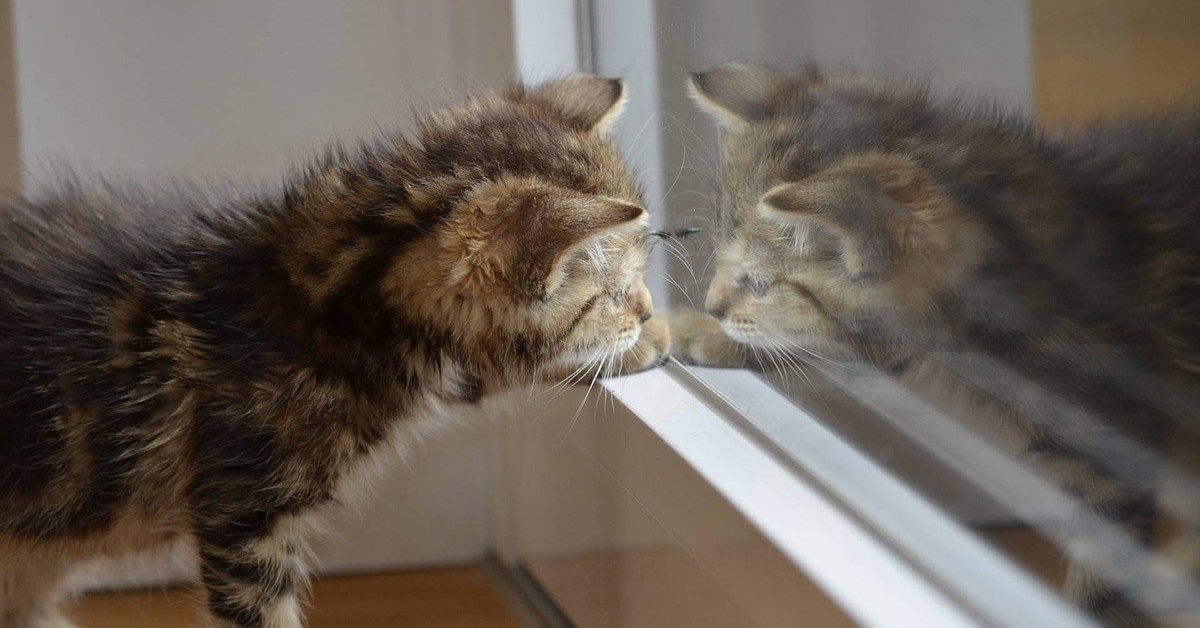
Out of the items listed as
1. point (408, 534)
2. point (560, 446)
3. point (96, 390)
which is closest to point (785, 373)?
point (560, 446)

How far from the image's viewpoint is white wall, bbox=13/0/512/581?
5.57ft

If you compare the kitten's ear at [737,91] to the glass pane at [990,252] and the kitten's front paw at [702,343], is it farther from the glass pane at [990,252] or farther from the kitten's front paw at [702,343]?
the kitten's front paw at [702,343]

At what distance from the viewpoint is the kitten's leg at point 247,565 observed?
1092mm

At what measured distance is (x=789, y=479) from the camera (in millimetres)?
929

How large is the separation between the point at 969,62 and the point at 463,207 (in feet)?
1.85

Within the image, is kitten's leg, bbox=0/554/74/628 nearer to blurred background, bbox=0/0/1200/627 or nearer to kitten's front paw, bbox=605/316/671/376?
blurred background, bbox=0/0/1200/627

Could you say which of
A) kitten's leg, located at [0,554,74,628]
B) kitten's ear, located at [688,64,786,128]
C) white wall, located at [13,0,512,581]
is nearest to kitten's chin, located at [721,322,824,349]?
kitten's ear, located at [688,64,786,128]

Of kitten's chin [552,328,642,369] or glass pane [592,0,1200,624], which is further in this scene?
kitten's chin [552,328,642,369]

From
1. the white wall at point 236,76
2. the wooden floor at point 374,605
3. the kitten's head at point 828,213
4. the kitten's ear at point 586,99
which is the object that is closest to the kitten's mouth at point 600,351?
the kitten's head at point 828,213

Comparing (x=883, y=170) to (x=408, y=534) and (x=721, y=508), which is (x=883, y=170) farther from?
(x=408, y=534)

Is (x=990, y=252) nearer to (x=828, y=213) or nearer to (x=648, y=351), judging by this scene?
(x=828, y=213)

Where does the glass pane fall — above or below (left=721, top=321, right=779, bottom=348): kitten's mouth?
above

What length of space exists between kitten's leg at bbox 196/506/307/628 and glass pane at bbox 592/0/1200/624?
0.53m

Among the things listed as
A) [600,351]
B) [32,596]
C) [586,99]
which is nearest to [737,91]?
[586,99]
